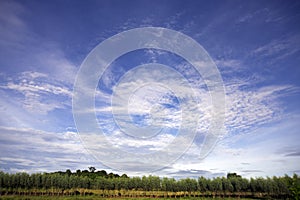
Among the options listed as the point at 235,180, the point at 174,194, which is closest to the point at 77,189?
the point at 174,194

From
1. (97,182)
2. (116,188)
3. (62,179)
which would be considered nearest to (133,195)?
(116,188)

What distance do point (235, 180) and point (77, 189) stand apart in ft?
118

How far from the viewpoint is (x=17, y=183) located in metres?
Result: 46.6

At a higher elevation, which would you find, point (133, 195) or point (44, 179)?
point (44, 179)

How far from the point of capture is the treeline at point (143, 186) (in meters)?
47.3

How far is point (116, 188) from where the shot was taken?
182 feet

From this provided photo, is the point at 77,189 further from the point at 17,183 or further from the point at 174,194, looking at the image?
the point at 174,194

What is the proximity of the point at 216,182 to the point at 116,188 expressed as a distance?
23.4 meters

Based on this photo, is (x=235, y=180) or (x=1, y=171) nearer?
(x=1, y=171)

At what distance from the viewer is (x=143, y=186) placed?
55812 millimetres

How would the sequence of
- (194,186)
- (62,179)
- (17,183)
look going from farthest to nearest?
(194,186) → (62,179) → (17,183)

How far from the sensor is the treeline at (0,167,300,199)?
47.3 meters

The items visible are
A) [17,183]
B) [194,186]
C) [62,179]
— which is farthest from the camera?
[194,186]

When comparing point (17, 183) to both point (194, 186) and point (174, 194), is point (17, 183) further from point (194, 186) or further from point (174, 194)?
point (194, 186)
